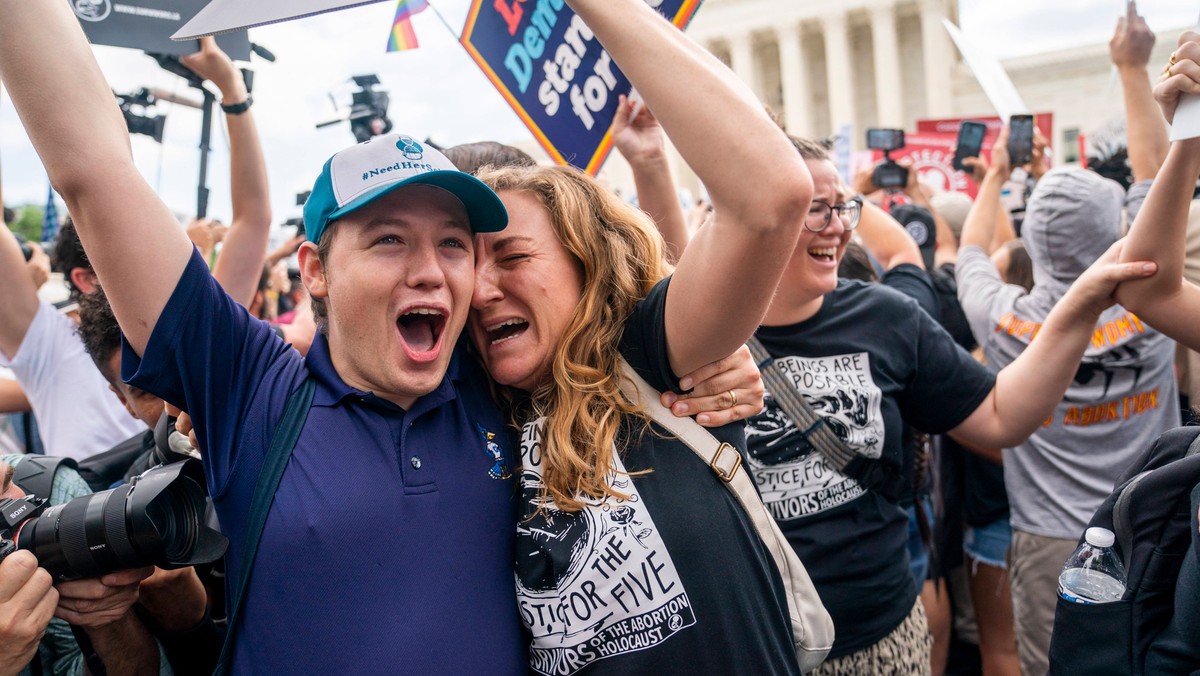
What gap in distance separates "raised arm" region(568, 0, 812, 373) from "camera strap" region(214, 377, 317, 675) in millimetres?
840

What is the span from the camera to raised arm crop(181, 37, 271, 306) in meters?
2.80

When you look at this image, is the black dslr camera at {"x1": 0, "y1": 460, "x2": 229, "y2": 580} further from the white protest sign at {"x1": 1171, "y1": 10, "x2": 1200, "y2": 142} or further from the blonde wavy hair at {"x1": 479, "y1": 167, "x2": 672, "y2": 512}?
the white protest sign at {"x1": 1171, "y1": 10, "x2": 1200, "y2": 142}

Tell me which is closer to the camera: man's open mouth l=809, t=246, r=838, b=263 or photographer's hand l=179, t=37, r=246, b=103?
man's open mouth l=809, t=246, r=838, b=263

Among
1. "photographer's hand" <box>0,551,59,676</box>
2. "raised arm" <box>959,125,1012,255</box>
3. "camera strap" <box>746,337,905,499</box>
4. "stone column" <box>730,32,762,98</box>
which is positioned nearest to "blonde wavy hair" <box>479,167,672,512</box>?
"camera strap" <box>746,337,905,499</box>

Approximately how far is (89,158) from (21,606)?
0.84m

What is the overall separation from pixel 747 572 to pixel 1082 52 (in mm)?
41870

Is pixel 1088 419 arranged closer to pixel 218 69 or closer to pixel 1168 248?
pixel 1168 248

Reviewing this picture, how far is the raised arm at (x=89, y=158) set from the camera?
146 cm

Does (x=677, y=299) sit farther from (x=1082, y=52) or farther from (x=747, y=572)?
(x=1082, y=52)

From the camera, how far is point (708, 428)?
178cm

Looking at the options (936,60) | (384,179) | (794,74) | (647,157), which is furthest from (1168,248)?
(794,74)

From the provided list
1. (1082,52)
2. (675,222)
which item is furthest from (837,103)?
(675,222)

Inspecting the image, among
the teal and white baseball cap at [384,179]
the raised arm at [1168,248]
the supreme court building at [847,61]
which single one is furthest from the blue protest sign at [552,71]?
the supreme court building at [847,61]

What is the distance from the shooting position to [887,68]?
42.0m
